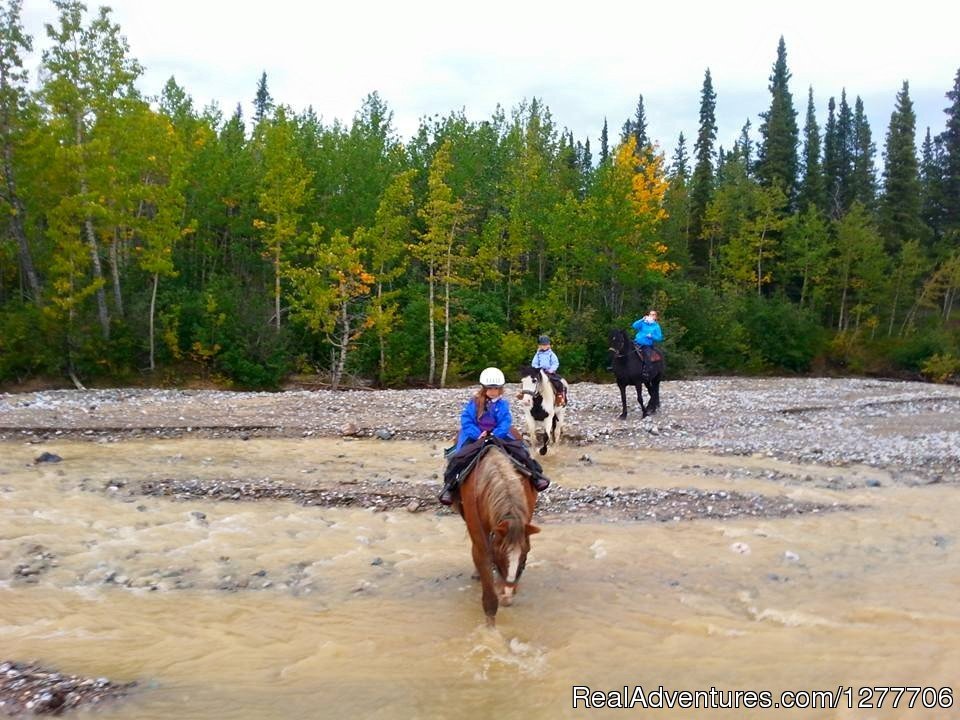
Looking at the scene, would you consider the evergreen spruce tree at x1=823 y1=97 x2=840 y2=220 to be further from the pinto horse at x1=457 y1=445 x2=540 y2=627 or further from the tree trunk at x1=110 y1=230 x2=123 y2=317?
the pinto horse at x1=457 y1=445 x2=540 y2=627

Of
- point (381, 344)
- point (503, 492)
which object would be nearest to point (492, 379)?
point (503, 492)

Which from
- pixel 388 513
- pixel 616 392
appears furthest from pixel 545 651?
pixel 616 392

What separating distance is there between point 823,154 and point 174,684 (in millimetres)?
78647

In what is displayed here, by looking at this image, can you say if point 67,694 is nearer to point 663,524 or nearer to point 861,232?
point 663,524

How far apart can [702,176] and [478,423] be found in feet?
202

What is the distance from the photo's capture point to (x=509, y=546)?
598 centimetres

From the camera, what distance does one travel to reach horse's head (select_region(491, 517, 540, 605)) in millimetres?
5938

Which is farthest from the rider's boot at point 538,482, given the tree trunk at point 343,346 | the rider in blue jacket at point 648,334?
the tree trunk at point 343,346

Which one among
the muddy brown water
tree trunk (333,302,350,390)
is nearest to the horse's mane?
the muddy brown water

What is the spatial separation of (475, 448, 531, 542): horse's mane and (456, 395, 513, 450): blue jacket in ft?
1.94

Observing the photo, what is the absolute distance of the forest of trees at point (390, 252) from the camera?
Result: 2864 centimetres

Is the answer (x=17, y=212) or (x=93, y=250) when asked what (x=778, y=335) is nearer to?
Answer: (x=93, y=250)

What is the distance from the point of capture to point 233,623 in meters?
6.71

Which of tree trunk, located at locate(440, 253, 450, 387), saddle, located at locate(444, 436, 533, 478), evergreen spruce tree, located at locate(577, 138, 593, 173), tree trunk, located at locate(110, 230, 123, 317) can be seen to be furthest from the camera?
evergreen spruce tree, located at locate(577, 138, 593, 173)
